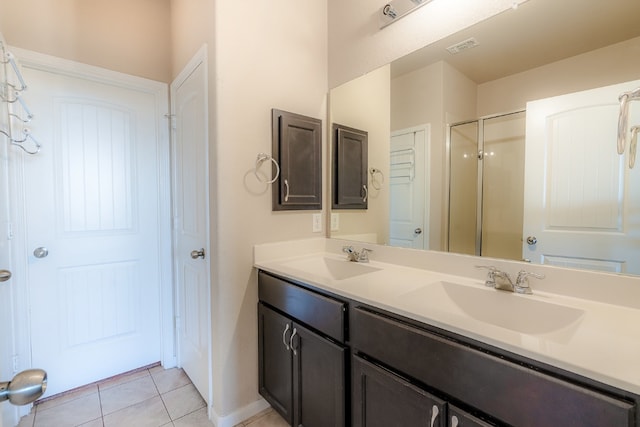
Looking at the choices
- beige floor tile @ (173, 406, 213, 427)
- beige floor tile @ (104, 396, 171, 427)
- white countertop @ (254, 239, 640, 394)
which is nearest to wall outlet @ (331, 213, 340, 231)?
white countertop @ (254, 239, 640, 394)

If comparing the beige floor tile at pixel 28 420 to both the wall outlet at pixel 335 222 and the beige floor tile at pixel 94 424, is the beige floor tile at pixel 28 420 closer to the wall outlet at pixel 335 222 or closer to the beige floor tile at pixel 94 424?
the beige floor tile at pixel 94 424

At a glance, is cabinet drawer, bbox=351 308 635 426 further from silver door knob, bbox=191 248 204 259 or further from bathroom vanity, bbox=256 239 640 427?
silver door knob, bbox=191 248 204 259

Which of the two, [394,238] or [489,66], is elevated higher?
[489,66]

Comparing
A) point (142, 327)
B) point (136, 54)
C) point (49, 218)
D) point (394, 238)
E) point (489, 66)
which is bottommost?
point (142, 327)

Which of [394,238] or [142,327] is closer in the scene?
[394,238]

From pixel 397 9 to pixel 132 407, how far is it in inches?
108

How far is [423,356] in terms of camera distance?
0.85 m

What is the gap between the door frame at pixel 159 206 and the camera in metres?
1.64

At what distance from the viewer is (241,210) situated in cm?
156

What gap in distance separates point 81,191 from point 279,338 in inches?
64.1

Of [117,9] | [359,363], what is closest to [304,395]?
[359,363]

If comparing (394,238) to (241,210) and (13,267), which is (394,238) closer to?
(241,210)

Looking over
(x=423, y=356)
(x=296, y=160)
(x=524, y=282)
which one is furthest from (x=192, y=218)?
(x=524, y=282)

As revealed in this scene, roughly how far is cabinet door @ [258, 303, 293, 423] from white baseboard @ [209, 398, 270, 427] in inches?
4.6
